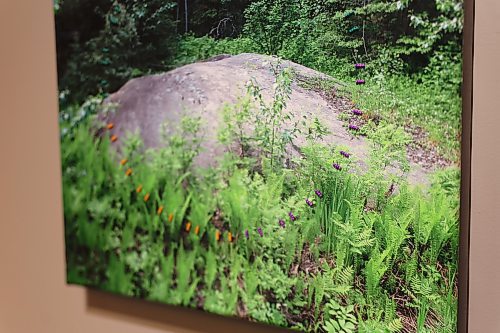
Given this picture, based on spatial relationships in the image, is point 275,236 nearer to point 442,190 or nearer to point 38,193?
point 442,190

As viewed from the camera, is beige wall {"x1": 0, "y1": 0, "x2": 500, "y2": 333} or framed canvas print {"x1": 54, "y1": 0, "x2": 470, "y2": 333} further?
beige wall {"x1": 0, "y1": 0, "x2": 500, "y2": 333}

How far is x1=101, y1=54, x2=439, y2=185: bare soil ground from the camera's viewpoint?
1202 millimetres

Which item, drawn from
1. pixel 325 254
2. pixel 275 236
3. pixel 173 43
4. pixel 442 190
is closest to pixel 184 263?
pixel 275 236

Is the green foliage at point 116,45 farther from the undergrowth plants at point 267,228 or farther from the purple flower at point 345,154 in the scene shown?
the purple flower at point 345,154

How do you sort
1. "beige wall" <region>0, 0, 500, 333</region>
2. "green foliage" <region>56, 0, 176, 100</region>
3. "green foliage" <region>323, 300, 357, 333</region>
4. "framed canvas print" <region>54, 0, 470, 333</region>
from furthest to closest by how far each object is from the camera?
"beige wall" <region>0, 0, 500, 333</region>
"green foliage" <region>56, 0, 176, 100</region>
"green foliage" <region>323, 300, 357, 333</region>
"framed canvas print" <region>54, 0, 470, 333</region>

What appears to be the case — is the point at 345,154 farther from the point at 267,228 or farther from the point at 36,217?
the point at 36,217

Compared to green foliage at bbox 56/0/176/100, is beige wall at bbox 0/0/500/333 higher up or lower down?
lower down

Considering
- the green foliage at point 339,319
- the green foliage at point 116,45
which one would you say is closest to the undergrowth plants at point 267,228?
the green foliage at point 339,319

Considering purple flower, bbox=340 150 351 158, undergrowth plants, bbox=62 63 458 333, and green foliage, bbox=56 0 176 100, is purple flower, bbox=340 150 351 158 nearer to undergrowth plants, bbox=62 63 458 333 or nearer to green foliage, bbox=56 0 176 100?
undergrowth plants, bbox=62 63 458 333

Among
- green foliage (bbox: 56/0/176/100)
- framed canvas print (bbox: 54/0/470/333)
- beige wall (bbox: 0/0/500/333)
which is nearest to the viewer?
framed canvas print (bbox: 54/0/470/333)

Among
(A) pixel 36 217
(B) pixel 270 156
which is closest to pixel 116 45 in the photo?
(B) pixel 270 156

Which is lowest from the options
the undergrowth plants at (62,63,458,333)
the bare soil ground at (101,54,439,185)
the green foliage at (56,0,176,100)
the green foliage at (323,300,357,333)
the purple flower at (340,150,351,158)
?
the green foliage at (323,300,357,333)

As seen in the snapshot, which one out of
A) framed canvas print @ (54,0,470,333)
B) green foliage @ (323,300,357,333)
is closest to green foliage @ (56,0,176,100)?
framed canvas print @ (54,0,470,333)

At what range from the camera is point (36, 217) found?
179 cm
